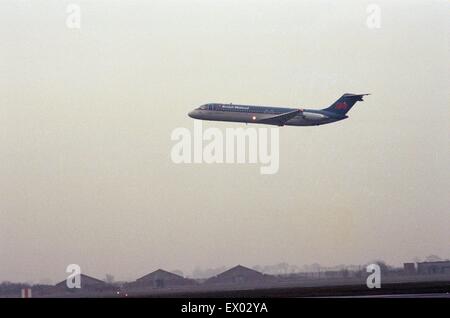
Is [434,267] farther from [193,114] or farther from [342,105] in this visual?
[193,114]

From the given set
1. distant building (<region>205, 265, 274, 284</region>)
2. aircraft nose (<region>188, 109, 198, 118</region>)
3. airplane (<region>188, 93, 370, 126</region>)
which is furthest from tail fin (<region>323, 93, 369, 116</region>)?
distant building (<region>205, 265, 274, 284</region>)

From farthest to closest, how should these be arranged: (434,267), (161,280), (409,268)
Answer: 1. (409,268)
2. (434,267)
3. (161,280)

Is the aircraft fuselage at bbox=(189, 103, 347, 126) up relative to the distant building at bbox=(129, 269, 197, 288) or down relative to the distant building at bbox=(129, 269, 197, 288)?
up

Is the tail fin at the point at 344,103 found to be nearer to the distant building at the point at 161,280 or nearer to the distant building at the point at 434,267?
the distant building at the point at 434,267

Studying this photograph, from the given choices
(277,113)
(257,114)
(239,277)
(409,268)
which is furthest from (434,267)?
(257,114)

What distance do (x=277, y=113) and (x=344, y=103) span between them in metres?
1.10

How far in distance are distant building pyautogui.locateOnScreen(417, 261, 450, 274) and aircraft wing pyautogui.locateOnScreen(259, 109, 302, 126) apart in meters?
3.11

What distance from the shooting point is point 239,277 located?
15258mm

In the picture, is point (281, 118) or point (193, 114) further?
point (281, 118)

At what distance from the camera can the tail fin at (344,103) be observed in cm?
1562

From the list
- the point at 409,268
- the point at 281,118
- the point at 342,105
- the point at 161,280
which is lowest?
the point at 161,280

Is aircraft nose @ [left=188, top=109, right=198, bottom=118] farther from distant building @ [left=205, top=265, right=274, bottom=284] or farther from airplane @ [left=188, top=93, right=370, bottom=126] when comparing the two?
distant building @ [left=205, top=265, right=274, bottom=284]

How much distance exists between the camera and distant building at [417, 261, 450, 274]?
1543 cm

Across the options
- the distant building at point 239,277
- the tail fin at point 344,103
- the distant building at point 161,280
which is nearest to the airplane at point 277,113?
the tail fin at point 344,103
